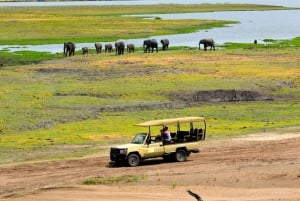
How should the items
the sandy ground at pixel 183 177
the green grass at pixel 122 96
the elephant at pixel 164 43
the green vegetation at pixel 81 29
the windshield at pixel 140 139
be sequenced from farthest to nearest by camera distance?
1. the green vegetation at pixel 81 29
2. the elephant at pixel 164 43
3. the green grass at pixel 122 96
4. the windshield at pixel 140 139
5. the sandy ground at pixel 183 177

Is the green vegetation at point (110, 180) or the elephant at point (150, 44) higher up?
the elephant at point (150, 44)

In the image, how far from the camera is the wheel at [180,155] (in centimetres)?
3050

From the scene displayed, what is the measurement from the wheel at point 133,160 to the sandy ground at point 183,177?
27 cm

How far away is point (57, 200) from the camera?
23.5m

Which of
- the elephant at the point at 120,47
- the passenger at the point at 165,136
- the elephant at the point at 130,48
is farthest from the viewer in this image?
the elephant at the point at 130,48

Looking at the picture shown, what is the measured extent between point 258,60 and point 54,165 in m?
36.3

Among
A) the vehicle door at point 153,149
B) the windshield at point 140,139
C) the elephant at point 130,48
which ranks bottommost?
the vehicle door at point 153,149

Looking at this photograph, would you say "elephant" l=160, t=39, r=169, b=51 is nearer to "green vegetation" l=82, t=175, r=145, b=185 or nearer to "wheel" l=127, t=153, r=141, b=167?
"wheel" l=127, t=153, r=141, b=167

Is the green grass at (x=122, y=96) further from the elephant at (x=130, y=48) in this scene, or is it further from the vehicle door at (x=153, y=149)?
the elephant at (x=130, y=48)

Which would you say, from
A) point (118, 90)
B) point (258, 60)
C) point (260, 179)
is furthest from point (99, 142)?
point (258, 60)

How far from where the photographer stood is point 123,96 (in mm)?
47875

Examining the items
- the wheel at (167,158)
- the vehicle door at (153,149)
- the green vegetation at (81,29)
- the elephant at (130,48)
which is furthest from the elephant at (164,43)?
the vehicle door at (153,149)

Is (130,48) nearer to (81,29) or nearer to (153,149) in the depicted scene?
(81,29)

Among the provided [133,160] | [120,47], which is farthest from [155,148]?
[120,47]
